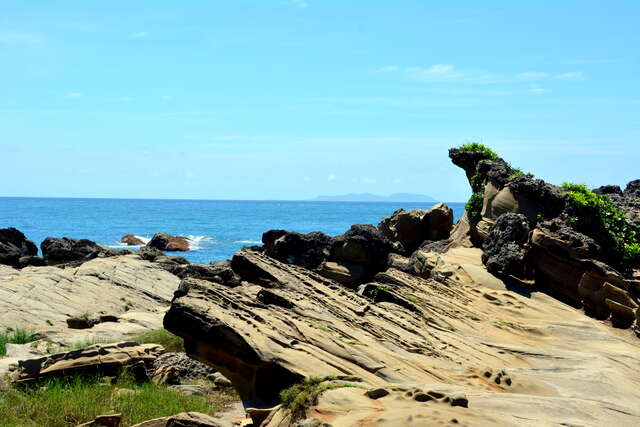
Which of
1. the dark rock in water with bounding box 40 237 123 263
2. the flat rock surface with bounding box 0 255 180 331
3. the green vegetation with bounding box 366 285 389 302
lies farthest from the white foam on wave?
the green vegetation with bounding box 366 285 389 302

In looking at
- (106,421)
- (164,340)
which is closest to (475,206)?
(164,340)

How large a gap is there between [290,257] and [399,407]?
16231 millimetres

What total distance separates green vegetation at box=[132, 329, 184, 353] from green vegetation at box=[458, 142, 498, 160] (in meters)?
16.6

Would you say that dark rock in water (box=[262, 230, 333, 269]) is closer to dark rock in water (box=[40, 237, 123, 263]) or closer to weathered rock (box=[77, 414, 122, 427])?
weathered rock (box=[77, 414, 122, 427])

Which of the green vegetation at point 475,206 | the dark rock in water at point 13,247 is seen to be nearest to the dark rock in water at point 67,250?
the dark rock in water at point 13,247

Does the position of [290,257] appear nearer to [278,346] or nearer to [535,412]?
[278,346]

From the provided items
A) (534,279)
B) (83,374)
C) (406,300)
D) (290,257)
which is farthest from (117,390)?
(534,279)

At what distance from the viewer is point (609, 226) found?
2175 centimetres

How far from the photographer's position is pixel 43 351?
16609 mm

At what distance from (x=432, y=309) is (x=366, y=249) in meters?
6.12

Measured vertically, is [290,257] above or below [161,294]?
above

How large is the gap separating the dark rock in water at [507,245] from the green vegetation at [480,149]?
6.95 meters

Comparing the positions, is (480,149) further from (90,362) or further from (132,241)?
(132,241)

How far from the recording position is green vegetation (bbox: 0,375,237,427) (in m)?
11.0
